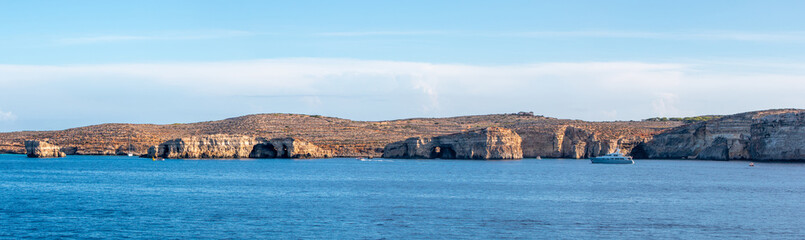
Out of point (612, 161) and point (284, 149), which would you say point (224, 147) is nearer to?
point (284, 149)

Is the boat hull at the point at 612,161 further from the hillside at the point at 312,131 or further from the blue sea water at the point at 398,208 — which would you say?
the blue sea water at the point at 398,208

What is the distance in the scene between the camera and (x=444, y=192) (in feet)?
144

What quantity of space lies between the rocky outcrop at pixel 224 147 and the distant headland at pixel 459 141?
0.42 ft

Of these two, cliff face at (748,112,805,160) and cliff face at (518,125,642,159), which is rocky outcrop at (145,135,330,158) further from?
cliff face at (748,112,805,160)

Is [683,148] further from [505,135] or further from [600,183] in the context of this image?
[600,183]

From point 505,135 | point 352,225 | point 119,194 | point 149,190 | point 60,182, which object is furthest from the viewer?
point 505,135

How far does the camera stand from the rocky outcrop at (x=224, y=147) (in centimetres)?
9831

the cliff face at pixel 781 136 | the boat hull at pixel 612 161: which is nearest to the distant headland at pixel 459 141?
the cliff face at pixel 781 136

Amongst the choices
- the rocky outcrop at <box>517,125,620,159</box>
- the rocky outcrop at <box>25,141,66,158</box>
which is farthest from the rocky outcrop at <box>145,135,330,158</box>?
the rocky outcrop at <box>517,125,620,159</box>

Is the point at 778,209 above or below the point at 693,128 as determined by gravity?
below

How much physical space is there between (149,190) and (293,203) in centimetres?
1215

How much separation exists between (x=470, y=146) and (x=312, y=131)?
4146 cm

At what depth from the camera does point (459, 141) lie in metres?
99.4

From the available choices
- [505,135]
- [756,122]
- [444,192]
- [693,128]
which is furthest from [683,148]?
[444,192]
